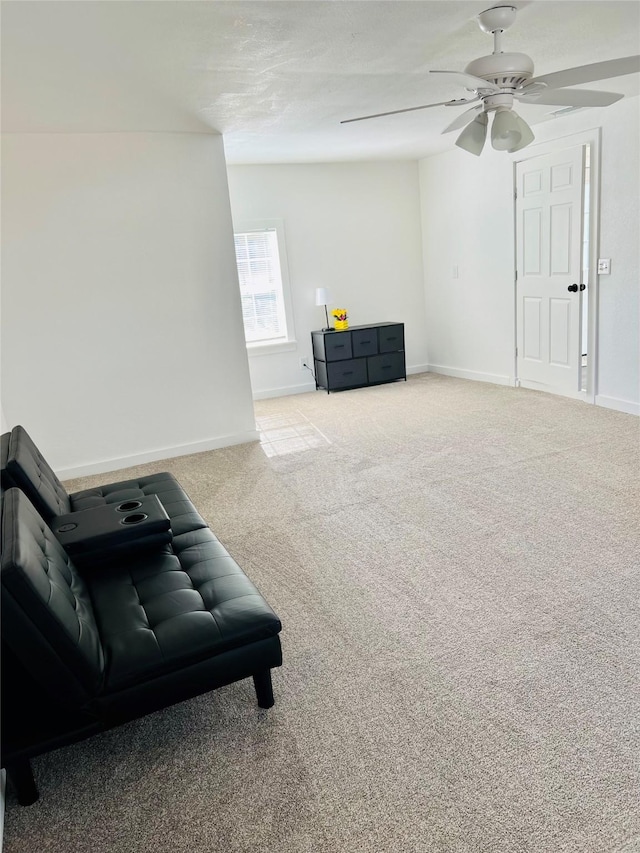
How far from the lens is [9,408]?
171 inches

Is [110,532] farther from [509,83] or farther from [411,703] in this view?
[509,83]

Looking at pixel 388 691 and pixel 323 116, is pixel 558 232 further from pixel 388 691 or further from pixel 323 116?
pixel 388 691

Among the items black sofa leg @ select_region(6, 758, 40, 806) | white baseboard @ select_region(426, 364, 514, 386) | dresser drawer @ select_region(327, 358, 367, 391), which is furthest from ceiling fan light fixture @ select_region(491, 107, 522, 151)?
dresser drawer @ select_region(327, 358, 367, 391)

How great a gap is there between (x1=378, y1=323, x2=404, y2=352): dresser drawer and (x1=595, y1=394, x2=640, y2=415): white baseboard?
2.41 metres

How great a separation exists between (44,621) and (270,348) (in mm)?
5445

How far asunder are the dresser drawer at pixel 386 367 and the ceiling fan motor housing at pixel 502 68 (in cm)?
423

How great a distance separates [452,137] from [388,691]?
5235mm

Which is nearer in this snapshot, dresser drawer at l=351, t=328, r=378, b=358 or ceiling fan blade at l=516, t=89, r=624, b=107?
ceiling fan blade at l=516, t=89, r=624, b=107

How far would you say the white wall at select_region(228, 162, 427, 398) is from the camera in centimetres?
650

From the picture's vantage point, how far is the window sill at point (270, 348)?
6703 millimetres

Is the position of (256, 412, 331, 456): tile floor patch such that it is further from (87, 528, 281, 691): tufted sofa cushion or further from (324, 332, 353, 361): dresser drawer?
(87, 528, 281, 691): tufted sofa cushion

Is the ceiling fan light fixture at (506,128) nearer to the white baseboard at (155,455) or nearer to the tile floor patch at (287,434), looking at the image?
the tile floor patch at (287,434)

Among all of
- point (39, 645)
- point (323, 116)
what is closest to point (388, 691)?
point (39, 645)

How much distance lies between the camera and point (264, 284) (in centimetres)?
670
